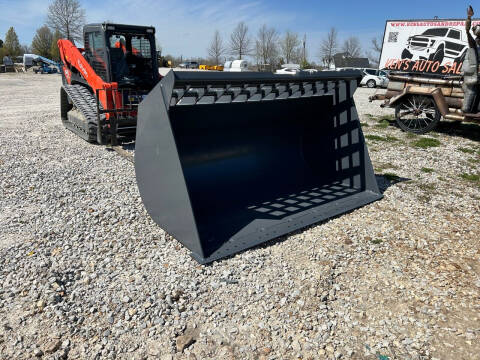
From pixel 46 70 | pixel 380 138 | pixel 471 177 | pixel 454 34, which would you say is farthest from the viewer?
pixel 46 70

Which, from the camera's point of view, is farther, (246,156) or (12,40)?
(12,40)

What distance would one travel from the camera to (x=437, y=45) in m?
11.8

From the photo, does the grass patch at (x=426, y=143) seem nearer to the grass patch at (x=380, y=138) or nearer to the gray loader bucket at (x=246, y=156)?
the grass patch at (x=380, y=138)

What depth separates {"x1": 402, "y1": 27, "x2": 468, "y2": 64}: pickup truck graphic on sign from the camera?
1128 cm

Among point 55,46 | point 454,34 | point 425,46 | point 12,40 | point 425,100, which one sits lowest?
point 425,100

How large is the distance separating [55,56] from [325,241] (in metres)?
53.6

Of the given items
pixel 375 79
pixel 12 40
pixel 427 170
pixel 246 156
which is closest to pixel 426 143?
pixel 427 170

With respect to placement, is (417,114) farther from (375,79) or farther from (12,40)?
(12,40)

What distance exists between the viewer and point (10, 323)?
8.24ft

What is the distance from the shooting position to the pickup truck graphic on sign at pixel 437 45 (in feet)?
37.0

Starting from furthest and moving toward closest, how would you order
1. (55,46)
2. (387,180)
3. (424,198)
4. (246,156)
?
(55,46), (387,180), (424,198), (246,156)

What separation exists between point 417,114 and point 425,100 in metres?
0.38

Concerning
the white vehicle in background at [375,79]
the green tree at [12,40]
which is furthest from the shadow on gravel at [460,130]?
the green tree at [12,40]

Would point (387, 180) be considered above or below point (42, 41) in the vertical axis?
→ below
